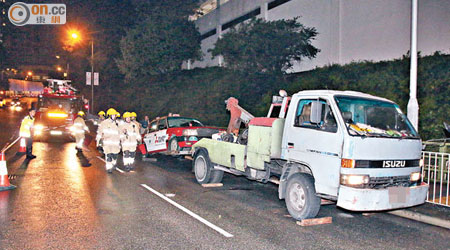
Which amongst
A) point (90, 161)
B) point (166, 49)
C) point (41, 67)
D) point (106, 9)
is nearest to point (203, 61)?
point (166, 49)

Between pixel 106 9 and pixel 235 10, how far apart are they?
20651mm

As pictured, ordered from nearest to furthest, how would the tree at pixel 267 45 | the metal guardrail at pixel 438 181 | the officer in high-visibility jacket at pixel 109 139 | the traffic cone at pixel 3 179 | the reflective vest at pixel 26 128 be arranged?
the metal guardrail at pixel 438 181 < the traffic cone at pixel 3 179 < the officer in high-visibility jacket at pixel 109 139 < the reflective vest at pixel 26 128 < the tree at pixel 267 45

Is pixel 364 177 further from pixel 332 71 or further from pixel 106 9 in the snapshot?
pixel 106 9

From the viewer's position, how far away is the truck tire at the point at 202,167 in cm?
954

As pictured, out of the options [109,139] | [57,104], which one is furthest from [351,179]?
[57,104]

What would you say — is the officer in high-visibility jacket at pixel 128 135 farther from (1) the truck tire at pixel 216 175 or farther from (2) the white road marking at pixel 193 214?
(1) the truck tire at pixel 216 175

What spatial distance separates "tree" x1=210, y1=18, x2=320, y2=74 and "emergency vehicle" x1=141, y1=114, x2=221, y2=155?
781 centimetres

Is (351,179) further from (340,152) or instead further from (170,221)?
(170,221)

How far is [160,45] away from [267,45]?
15843mm

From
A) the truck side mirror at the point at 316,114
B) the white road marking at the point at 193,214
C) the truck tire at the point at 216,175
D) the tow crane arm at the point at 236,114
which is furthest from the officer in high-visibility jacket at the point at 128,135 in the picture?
the truck side mirror at the point at 316,114

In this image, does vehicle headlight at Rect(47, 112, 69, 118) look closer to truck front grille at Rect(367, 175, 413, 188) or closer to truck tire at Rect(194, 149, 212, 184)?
truck tire at Rect(194, 149, 212, 184)

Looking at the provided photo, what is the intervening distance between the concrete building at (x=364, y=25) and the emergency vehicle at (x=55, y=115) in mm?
13248

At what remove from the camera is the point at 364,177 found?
19.2 feet

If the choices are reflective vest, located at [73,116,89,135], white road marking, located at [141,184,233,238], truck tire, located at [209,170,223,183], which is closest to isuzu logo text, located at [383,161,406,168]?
white road marking, located at [141,184,233,238]
